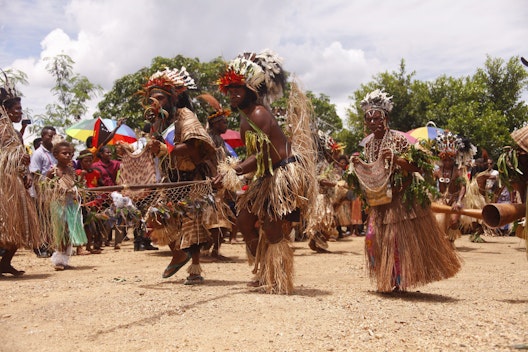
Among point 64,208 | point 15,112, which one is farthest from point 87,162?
point 64,208

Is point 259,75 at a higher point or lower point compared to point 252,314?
higher

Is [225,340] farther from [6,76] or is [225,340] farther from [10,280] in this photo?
[6,76]

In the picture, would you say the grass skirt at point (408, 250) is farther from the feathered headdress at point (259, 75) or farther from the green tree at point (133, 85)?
the green tree at point (133, 85)

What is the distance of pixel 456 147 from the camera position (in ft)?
27.0

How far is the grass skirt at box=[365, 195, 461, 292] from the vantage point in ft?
15.9

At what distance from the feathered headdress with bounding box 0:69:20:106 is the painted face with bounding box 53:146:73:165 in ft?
3.21

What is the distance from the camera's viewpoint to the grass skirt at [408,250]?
15.9 ft

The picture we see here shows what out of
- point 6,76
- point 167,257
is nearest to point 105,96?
point 167,257

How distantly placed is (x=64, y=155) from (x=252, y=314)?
4.20 metres

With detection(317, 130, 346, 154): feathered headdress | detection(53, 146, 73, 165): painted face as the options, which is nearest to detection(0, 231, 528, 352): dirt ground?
detection(53, 146, 73, 165): painted face

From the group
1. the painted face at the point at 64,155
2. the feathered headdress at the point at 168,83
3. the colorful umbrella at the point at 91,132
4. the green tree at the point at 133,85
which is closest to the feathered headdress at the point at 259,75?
the feathered headdress at the point at 168,83

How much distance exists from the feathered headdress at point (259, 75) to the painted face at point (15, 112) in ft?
9.14

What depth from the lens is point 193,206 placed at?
17.6 feet

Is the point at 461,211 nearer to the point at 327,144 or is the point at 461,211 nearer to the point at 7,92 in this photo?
the point at 327,144
